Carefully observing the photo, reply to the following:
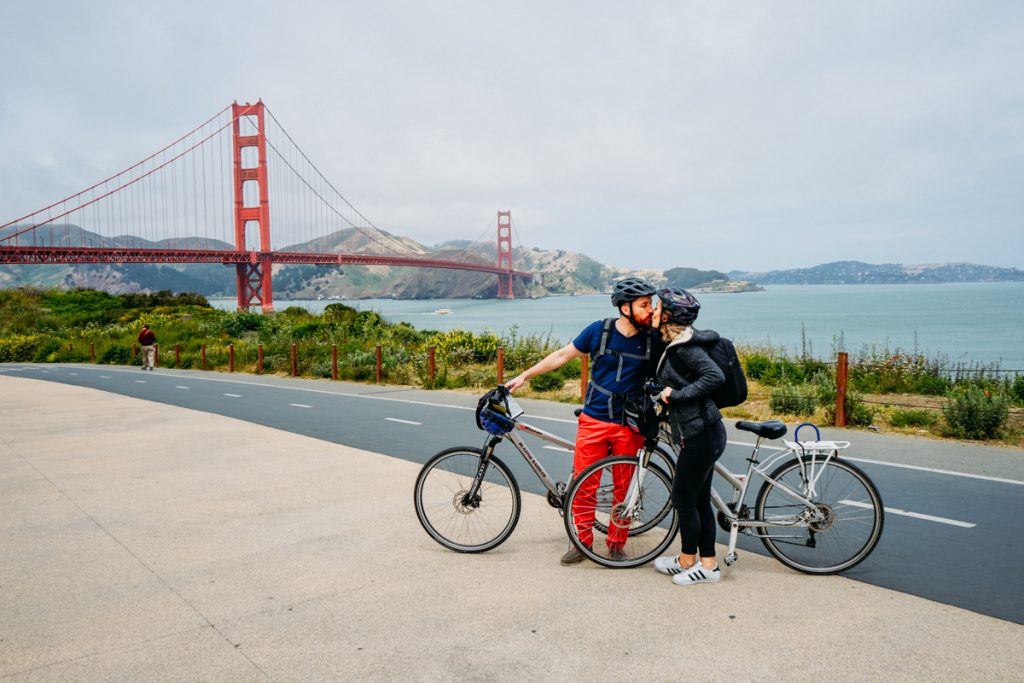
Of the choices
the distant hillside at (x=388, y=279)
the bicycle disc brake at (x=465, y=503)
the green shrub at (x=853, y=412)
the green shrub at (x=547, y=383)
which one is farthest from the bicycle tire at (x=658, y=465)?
the distant hillside at (x=388, y=279)

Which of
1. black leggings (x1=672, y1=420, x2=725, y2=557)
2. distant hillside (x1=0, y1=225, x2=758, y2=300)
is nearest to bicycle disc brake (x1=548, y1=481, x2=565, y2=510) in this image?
black leggings (x1=672, y1=420, x2=725, y2=557)

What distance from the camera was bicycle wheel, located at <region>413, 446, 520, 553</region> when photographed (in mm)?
4926

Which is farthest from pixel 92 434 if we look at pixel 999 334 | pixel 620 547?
pixel 999 334

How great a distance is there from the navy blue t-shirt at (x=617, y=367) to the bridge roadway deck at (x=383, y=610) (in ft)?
3.33

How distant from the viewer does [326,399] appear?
15078 mm

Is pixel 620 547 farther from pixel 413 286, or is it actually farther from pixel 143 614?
pixel 413 286

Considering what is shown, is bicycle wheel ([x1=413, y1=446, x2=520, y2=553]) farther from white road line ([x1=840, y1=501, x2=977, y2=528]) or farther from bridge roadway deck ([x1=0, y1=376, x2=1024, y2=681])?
white road line ([x1=840, y1=501, x2=977, y2=528])

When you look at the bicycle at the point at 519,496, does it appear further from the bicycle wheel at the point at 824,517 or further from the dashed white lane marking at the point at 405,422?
the dashed white lane marking at the point at 405,422

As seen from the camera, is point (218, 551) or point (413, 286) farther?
point (413, 286)

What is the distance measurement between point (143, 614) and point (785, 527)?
3.52 metres

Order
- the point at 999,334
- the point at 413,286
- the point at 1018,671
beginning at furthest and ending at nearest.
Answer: the point at 413,286
the point at 999,334
the point at 1018,671

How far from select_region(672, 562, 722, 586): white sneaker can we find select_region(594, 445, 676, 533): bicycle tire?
504 millimetres

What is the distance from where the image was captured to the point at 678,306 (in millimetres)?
4227

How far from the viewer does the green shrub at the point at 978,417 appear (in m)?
9.23
